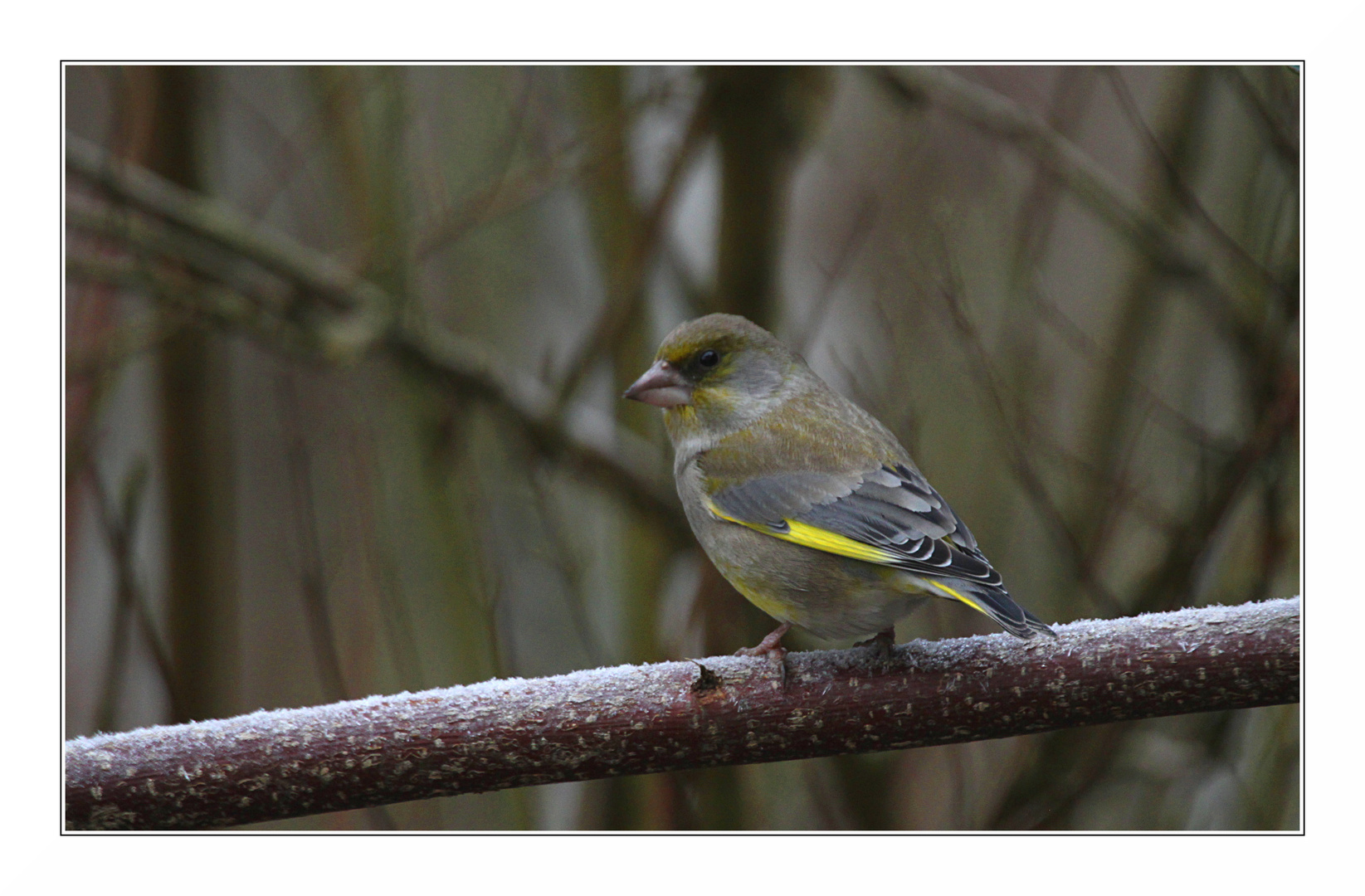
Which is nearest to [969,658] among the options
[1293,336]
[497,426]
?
[1293,336]

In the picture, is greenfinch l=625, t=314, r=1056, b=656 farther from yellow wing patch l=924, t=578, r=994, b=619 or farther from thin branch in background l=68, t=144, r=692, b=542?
thin branch in background l=68, t=144, r=692, b=542

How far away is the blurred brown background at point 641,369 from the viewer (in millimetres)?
3260

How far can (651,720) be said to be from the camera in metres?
2.28

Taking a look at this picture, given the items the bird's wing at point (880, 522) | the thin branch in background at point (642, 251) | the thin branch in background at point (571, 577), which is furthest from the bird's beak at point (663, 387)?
the thin branch in background at point (642, 251)

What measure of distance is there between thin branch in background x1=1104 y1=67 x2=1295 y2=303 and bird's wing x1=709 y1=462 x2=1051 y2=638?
4.28ft

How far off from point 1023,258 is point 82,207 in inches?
116

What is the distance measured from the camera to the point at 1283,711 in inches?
116

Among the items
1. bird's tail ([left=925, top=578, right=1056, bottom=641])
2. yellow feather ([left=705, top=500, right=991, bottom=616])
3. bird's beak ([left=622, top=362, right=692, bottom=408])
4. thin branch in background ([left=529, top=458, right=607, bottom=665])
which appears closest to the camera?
bird's tail ([left=925, top=578, right=1056, bottom=641])

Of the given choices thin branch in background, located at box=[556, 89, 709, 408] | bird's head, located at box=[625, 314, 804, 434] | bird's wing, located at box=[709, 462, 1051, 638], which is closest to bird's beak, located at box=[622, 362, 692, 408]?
bird's head, located at box=[625, 314, 804, 434]

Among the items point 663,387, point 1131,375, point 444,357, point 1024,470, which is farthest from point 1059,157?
point 444,357

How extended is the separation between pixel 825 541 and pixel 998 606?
18.0 inches

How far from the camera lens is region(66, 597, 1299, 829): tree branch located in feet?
7.38
